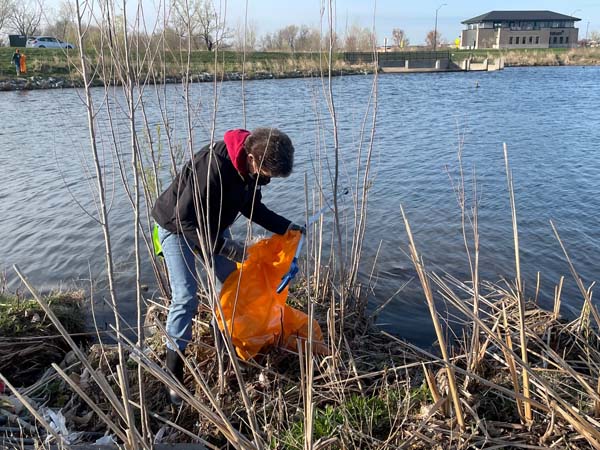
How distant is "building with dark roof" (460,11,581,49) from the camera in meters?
66.6

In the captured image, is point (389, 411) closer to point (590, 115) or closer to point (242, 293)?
point (242, 293)

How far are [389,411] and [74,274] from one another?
4.27m

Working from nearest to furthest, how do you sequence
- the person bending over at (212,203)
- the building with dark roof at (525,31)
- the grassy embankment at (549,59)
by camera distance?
the person bending over at (212,203), the grassy embankment at (549,59), the building with dark roof at (525,31)

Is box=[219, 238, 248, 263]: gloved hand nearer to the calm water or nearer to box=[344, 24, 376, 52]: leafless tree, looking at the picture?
the calm water

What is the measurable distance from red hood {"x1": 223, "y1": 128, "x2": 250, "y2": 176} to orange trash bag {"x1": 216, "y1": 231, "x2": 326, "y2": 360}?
601mm

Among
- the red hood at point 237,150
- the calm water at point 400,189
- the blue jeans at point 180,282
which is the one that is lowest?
the calm water at point 400,189

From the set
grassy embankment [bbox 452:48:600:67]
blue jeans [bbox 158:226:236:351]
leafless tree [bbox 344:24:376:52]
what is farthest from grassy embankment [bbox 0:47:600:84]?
blue jeans [bbox 158:226:236:351]

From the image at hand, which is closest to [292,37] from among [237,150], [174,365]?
[237,150]

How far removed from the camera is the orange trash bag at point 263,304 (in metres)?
2.91

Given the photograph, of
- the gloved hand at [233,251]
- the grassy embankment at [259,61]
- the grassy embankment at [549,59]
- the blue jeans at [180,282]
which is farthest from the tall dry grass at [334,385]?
the grassy embankment at [549,59]

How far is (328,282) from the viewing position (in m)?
3.86

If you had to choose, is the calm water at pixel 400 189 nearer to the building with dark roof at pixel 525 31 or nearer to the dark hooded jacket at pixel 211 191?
the dark hooded jacket at pixel 211 191

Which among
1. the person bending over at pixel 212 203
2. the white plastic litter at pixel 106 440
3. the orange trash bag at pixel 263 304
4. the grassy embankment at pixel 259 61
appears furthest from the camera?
the grassy embankment at pixel 259 61

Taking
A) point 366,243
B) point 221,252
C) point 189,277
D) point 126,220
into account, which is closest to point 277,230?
point 221,252
